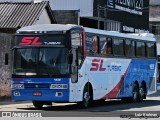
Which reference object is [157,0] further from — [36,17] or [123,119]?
[123,119]

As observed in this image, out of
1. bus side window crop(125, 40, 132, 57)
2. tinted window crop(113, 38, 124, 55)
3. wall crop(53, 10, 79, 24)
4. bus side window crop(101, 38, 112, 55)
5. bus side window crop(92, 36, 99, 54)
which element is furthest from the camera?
wall crop(53, 10, 79, 24)

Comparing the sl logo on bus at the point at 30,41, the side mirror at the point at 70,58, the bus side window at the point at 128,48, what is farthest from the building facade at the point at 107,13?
Result: the side mirror at the point at 70,58

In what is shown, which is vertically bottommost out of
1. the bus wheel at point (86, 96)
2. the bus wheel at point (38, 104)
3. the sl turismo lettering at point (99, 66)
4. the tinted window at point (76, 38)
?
the bus wheel at point (38, 104)

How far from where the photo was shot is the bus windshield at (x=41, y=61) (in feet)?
67.5

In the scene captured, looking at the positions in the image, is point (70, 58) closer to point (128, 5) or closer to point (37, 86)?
point (37, 86)

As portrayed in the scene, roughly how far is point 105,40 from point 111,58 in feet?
3.39

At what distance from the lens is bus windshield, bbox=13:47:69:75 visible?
67.5 ft

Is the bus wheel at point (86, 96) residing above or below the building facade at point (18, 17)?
below

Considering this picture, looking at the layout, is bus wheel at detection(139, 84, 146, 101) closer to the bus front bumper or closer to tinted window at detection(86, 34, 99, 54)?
tinted window at detection(86, 34, 99, 54)

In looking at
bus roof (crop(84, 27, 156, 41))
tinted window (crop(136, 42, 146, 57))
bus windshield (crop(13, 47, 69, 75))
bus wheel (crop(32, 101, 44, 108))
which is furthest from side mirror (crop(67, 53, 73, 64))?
tinted window (crop(136, 42, 146, 57))

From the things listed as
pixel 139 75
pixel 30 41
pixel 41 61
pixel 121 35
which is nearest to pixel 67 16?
pixel 139 75

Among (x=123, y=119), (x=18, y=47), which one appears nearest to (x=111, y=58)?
(x=18, y=47)

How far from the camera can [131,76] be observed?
27.0 meters

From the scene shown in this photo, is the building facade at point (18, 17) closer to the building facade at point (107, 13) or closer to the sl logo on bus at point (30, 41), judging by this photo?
the sl logo on bus at point (30, 41)
